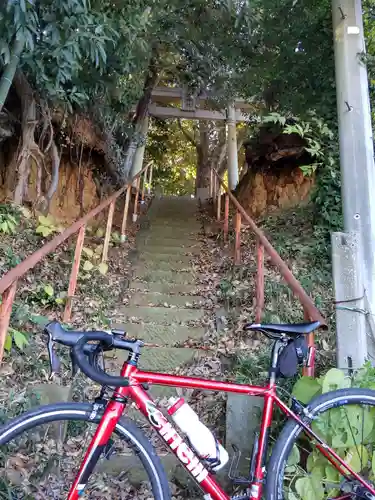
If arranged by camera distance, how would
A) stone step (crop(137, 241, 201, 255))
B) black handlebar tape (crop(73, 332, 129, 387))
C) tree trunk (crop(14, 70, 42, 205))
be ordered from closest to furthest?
black handlebar tape (crop(73, 332, 129, 387))
tree trunk (crop(14, 70, 42, 205))
stone step (crop(137, 241, 201, 255))

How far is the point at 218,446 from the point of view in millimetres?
1982

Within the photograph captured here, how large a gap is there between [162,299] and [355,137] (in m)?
2.86

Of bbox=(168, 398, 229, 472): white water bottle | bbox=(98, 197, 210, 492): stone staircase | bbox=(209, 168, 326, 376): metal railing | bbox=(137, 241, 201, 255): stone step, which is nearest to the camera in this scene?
bbox=(168, 398, 229, 472): white water bottle

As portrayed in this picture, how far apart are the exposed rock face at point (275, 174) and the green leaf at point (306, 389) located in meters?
5.09

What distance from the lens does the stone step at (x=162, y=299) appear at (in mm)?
5012

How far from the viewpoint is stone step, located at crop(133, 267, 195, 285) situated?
5617mm

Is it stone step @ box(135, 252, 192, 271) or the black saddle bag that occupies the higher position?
stone step @ box(135, 252, 192, 271)

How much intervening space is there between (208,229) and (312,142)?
8.84ft

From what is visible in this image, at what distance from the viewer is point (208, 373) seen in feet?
12.0

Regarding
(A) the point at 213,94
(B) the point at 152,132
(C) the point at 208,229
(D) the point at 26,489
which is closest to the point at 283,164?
(C) the point at 208,229

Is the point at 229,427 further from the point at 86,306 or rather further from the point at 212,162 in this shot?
the point at 212,162

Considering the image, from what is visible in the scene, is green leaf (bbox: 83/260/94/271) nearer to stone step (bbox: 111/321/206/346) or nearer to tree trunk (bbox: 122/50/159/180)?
stone step (bbox: 111/321/206/346)

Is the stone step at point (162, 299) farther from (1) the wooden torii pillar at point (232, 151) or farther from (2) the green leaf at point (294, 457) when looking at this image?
(1) the wooden torii pillar at point (232, 151)

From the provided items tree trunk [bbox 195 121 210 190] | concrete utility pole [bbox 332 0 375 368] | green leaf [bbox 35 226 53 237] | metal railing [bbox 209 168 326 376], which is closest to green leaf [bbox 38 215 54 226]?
green leaf [bbox 35 226 53 237]
